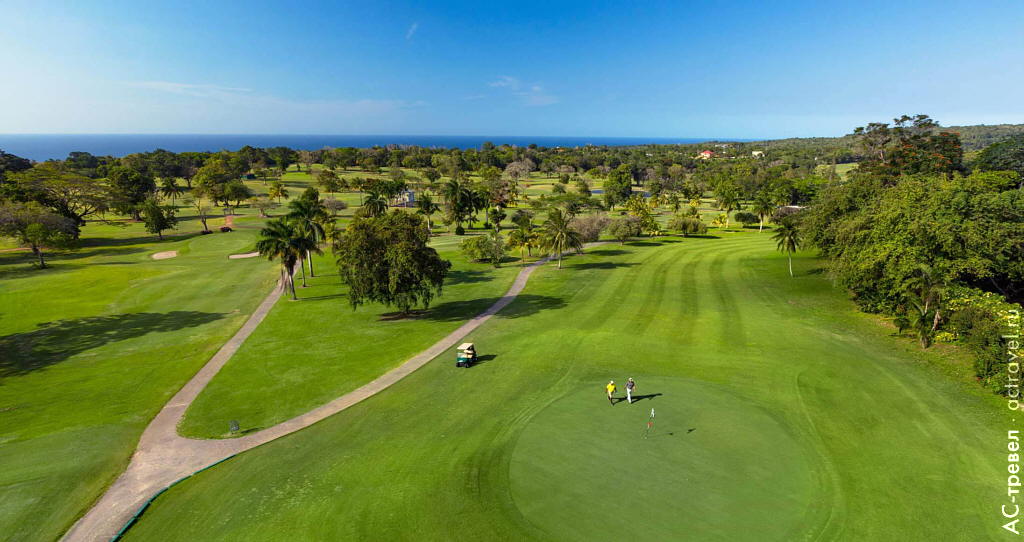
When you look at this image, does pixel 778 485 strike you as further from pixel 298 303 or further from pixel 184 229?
pixel 184 229

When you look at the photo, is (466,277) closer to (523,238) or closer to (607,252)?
(523,238)

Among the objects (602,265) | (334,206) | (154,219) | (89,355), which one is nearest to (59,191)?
(154,219)

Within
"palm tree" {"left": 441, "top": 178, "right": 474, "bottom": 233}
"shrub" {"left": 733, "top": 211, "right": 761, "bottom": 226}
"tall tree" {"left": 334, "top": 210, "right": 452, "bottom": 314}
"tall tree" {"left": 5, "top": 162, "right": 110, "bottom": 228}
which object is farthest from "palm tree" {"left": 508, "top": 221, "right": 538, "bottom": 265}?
"tall tree" {"left": 5, "top": 162, "right": 110, "bottom": 228}

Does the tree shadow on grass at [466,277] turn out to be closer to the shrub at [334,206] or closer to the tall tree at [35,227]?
the tall tree at [35,227]

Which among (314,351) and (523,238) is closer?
(314,351)

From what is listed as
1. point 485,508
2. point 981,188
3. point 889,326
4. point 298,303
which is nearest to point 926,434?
point 889,326

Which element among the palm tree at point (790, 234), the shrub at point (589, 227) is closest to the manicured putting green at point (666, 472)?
the palm tree at point (790, 234)
